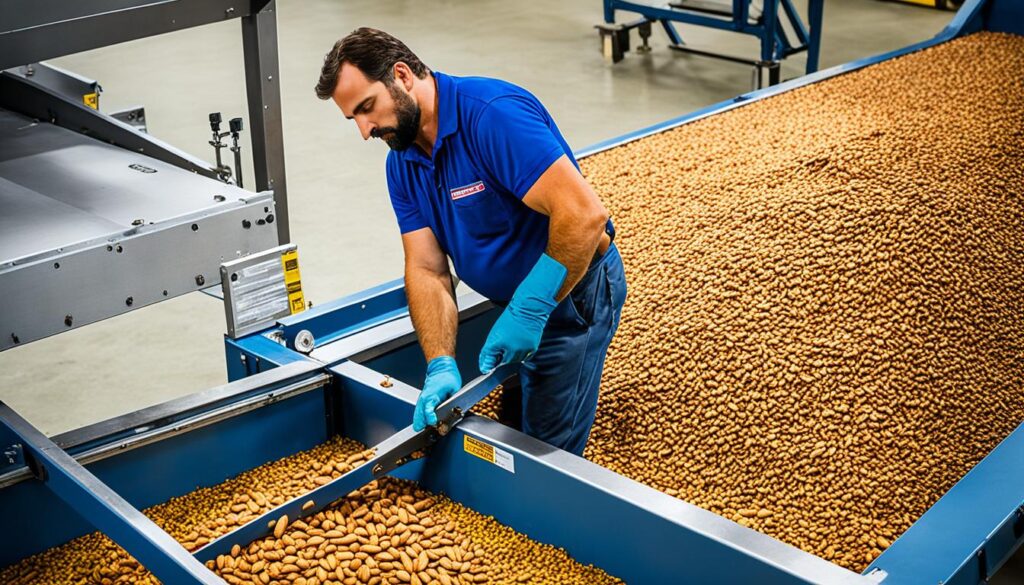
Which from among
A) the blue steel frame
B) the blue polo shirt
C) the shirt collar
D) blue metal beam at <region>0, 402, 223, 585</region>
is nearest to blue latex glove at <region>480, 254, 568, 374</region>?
the blue polo shirt

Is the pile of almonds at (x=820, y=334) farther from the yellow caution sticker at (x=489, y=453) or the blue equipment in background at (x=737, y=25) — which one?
the blue equipment in background at (x=737, y=25)

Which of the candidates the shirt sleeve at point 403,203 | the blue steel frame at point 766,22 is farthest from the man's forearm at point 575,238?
the blue steel frame at point 766,22

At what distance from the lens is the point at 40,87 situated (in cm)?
320

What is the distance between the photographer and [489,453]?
7.46 ft

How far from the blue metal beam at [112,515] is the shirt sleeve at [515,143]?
1011 mm

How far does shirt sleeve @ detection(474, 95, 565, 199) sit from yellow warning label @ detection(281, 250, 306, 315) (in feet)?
2.10

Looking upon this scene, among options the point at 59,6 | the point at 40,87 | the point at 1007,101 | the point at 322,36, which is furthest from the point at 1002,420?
the point at 322,36

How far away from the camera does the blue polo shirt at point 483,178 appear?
2.33 meters

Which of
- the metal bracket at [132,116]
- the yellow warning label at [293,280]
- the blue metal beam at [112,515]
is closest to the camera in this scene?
the blue metal beam at [112,515]

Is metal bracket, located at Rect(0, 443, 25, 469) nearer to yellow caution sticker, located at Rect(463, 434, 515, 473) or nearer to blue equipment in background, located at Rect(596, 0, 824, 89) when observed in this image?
yellow caution sticker, located at Rect(463, 434, 515, 473)

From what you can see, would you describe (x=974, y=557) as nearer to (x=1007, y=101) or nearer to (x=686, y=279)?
(x=686, y=279)

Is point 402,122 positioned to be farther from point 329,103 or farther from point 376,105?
point 329,103

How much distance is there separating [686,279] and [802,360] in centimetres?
47

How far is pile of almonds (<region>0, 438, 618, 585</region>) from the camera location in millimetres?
2162
